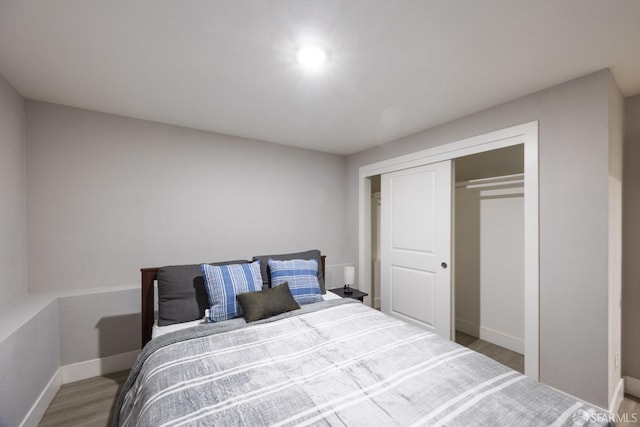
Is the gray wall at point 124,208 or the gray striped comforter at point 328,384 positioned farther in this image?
the gray wall at point 124,208

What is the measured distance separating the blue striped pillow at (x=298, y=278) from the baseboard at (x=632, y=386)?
2522 mm

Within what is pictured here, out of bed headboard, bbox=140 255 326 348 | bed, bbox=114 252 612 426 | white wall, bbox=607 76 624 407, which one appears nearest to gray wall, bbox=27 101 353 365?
bed headboard, bbox=140 255 326 348

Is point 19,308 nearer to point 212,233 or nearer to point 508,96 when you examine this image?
point 212,233

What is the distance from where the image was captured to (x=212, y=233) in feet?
10.2

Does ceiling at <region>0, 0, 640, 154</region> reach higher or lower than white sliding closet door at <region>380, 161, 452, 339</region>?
higher

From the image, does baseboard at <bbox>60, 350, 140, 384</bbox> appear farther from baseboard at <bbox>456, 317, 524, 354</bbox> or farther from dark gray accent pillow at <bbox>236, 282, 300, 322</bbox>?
baseboard at <bbox>456, 317, 524, 354</bbox>

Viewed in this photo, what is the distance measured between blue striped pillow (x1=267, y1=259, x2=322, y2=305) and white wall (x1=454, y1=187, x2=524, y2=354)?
1996mm

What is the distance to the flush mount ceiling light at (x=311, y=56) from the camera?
164 centimetres

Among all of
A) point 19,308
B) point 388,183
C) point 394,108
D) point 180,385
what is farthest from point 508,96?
point 19,308

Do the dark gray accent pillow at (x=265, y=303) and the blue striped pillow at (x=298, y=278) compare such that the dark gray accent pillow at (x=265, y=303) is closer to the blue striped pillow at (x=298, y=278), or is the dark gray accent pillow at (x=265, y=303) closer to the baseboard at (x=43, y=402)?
the blue striped pillow at (x=298, y=278)

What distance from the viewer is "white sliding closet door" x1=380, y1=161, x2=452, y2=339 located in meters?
2.90

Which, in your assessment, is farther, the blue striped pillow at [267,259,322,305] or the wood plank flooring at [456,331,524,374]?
the wood plank flooring at [456,331,524,374]

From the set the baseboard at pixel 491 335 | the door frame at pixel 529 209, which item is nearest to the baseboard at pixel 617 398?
the door frame at pixel 529 209

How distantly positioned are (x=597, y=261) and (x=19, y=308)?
13.3 ft
